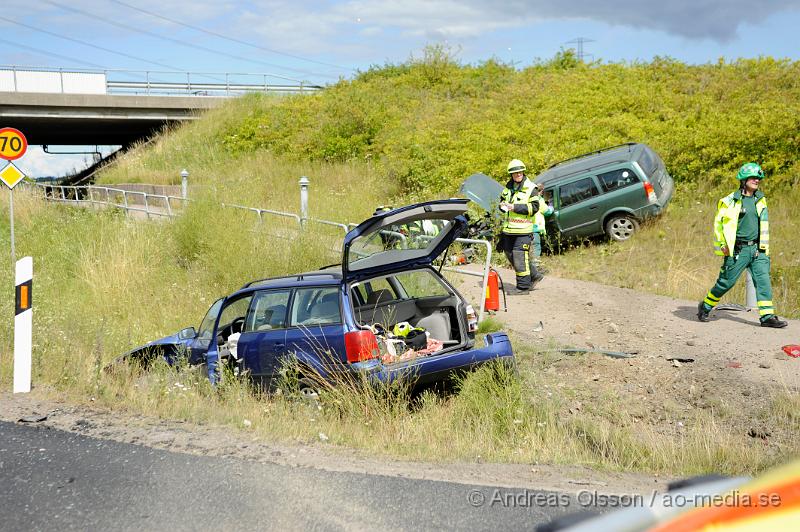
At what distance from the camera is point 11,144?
18.8 m

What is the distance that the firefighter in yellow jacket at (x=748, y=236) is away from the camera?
404 inches

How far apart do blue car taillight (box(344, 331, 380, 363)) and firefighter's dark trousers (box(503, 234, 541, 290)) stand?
5.26 metres

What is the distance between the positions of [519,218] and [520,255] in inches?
24.7

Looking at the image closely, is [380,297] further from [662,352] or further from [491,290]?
[662,352]

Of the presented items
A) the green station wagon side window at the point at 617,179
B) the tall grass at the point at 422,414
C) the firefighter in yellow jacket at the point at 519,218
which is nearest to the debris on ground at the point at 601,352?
the tall grass at the point at 422,414

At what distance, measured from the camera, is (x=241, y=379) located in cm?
857

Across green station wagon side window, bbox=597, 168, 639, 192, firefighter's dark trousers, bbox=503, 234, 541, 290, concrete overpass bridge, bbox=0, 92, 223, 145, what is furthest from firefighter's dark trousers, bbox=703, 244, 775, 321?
concrete overpass bridge, bbox=0, 92, 223, 145

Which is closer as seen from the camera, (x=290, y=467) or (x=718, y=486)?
(x=718, y=486)

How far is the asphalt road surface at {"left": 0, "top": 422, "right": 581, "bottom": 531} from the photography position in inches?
179

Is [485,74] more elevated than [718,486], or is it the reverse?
[485,74]

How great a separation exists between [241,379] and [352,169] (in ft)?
63.6

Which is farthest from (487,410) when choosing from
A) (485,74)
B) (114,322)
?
(485,74)

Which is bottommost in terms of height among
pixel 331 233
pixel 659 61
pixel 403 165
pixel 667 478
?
pixel 667 478

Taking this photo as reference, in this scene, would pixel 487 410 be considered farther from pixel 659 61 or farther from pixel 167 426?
pixel 659 61
